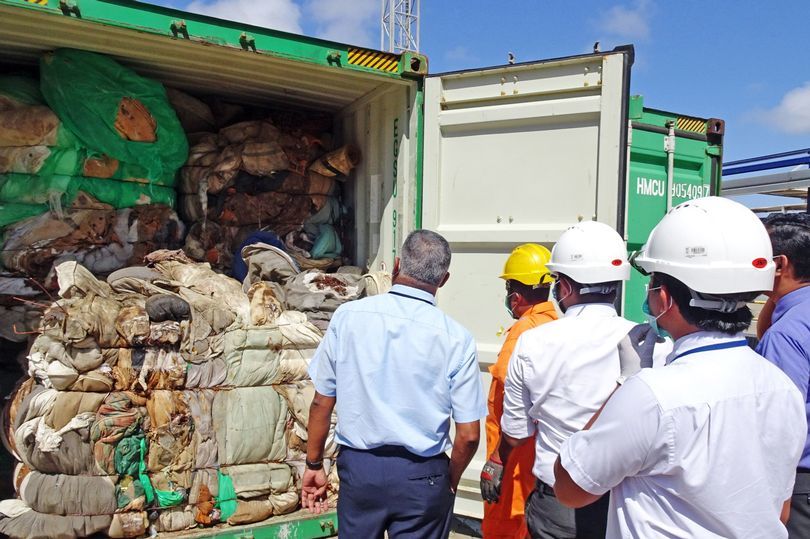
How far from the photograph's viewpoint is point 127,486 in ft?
9.43

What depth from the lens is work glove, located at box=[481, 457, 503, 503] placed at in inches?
88.9

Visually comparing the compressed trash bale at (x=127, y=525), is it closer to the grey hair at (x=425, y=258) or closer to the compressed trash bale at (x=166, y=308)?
the compressed trash bale at (x=166, y=308)

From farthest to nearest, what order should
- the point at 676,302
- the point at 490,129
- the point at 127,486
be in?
1. the point at 490,129
2. the point at 127,486
3. the point at 676,302

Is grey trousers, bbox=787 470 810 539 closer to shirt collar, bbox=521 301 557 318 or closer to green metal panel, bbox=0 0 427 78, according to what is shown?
shirt collar, bbox=521 301 557 318

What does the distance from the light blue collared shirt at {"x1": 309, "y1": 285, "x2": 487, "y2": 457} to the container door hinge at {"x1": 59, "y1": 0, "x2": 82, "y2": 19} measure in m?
1.83

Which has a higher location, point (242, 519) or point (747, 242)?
point (747, 242)

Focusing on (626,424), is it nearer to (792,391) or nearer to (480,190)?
(792,391)

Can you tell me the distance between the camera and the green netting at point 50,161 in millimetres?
3619

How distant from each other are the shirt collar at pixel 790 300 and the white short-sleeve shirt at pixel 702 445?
2.53ft

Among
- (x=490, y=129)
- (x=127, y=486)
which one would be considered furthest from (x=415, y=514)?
(x=490, y=129)

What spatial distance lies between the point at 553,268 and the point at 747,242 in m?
0.93

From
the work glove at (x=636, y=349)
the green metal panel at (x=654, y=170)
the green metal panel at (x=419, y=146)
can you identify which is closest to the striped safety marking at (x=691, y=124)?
the green metal panel at (x=654, y=170)

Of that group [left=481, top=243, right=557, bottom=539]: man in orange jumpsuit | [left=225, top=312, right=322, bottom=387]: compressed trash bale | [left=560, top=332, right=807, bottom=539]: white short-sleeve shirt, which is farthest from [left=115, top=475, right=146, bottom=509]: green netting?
[left=560, top=332, right=807, bottom=539]: white short-sleeve shirt

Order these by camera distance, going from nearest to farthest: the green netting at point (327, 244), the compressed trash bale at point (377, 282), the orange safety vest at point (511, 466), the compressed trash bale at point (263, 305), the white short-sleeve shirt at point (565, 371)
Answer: the white short-sleeve shirt at point (565, 371), the orange safety vest at point (511, 466), the compressed trash bale at point (263, 305), the compressed trash bale at point (377, 282), the green netting at point (327, 244)
